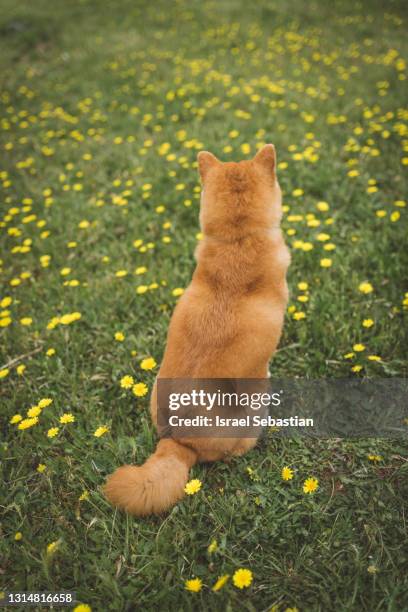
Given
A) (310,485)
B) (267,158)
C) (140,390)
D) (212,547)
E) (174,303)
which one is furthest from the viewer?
(174,303)

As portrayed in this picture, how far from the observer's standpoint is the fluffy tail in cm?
171

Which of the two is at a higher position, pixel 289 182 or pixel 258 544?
pixel 289 182

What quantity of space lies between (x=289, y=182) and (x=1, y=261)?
3.01 meters

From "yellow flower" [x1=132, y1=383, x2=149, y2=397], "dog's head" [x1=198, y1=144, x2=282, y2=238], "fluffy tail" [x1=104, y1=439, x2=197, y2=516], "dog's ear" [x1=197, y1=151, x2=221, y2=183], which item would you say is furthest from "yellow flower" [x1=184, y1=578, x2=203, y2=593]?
"dog's ear" [x1=197, y1=151, x2=221, y2=183]

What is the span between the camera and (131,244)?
12.1 ft

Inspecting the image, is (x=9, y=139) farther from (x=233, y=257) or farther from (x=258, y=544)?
(x=258, y=544)

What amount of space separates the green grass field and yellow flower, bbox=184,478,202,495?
11cm

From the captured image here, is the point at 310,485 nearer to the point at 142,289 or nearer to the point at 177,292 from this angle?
the point at 177,292

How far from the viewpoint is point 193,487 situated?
1854mm

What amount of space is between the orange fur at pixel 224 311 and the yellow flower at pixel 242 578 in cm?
41

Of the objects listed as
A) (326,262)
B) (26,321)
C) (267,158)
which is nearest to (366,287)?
(326,262)

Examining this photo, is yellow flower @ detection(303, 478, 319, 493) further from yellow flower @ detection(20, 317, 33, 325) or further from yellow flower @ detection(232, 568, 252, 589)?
yellow flower @ detection(20, 317, 33, 325)

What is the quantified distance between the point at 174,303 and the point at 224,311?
1.23 metres

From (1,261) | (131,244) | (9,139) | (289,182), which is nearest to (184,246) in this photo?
(131,244)
